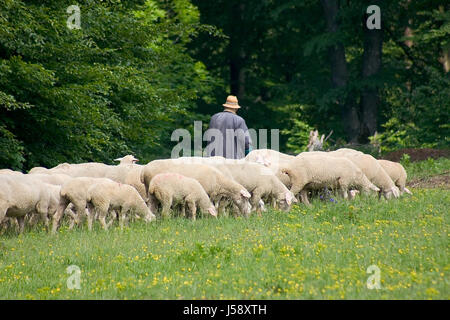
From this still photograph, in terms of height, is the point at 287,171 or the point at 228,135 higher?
the point at 228,135

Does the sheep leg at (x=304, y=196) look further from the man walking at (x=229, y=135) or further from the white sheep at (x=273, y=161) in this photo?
the man walking at (x=229, y=135)

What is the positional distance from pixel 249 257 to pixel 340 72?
23.8m

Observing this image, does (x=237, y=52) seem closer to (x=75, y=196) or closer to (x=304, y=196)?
(x=304, y=196)

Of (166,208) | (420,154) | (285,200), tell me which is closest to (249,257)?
(166,208)

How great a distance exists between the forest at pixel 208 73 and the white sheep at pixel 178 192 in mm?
3672

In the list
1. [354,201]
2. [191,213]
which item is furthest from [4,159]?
[354,201]

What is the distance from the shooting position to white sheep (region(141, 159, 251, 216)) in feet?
42.1

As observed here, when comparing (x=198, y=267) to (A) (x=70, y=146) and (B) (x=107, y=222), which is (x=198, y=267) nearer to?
(B) (x=107, y=222)

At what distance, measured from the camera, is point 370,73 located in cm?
3038

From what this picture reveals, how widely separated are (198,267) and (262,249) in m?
0.96

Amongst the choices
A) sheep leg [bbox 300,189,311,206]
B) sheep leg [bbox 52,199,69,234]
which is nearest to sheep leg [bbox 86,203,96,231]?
sheep leg [bbox 52,199,69,234]

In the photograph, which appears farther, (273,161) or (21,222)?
(273,161)

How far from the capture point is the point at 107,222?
12586mm
